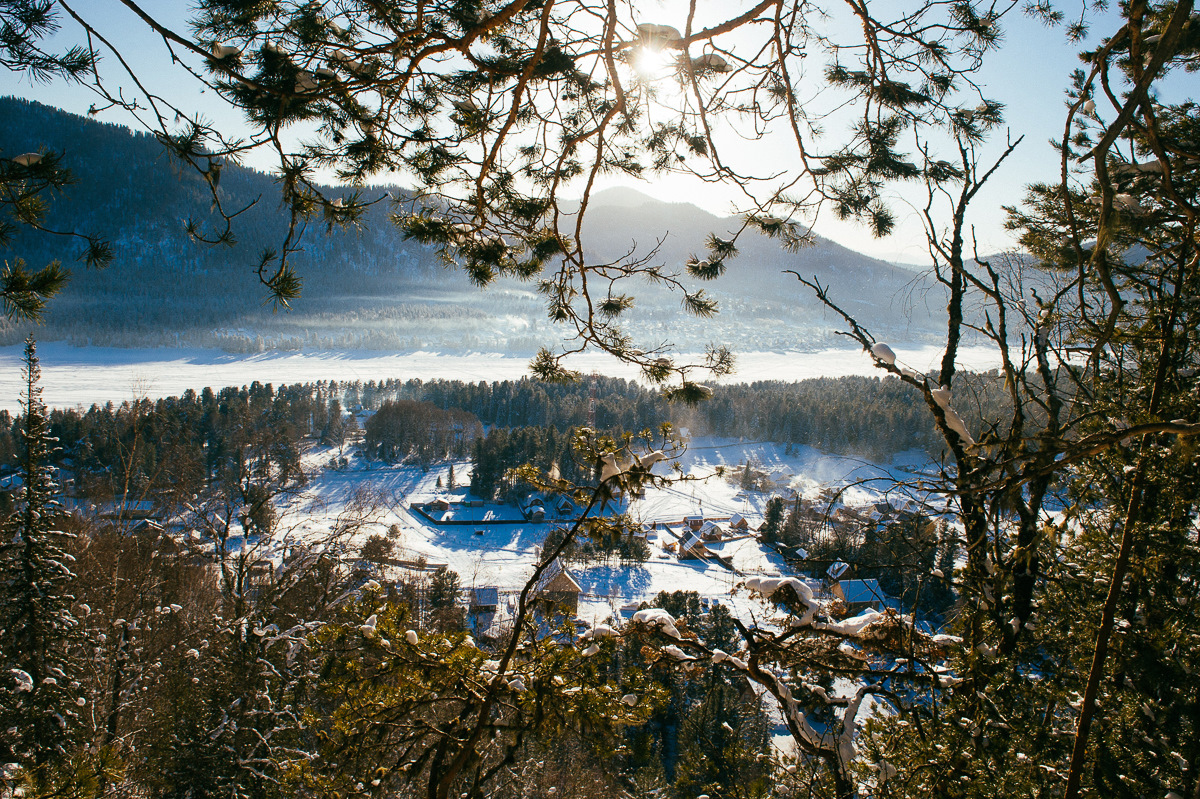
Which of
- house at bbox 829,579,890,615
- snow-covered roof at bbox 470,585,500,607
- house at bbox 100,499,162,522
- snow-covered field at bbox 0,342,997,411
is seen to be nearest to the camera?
house at bbox 829,579,890,615

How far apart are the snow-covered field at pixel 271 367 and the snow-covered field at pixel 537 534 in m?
18.3

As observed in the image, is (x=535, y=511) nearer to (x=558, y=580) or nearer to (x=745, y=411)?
(x=558, y=580)

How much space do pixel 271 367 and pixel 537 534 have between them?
5784 centimetres

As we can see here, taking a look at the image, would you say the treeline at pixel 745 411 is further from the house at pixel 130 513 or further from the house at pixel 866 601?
the house at pixel 866 601

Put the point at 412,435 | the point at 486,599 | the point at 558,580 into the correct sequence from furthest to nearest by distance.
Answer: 1. the point at 412,435
2. the point at 486,599
3. the point at 558,580

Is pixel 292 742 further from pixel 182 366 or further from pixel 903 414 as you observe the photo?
pixel 182 366

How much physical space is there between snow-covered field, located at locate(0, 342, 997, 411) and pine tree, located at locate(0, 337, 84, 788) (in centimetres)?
4409

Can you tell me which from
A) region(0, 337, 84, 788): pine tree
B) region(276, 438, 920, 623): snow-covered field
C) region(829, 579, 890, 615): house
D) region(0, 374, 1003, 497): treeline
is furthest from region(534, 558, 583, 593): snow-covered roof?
region(0, 374, 1003, 497): treeline

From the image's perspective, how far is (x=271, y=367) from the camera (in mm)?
70375

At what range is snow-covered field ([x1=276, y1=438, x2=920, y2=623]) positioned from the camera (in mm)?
21406

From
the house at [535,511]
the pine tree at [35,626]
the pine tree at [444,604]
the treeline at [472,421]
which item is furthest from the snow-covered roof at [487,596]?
the house at [535,511]

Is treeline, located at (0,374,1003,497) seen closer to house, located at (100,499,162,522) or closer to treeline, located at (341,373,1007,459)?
treeline, located at (341,373,1007,459)

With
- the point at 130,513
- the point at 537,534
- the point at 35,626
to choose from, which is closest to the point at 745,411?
the point at 537,534

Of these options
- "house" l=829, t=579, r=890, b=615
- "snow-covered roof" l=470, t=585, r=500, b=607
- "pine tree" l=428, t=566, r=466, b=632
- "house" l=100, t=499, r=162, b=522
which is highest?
"house" l=829, t=579, r=890, b=615
